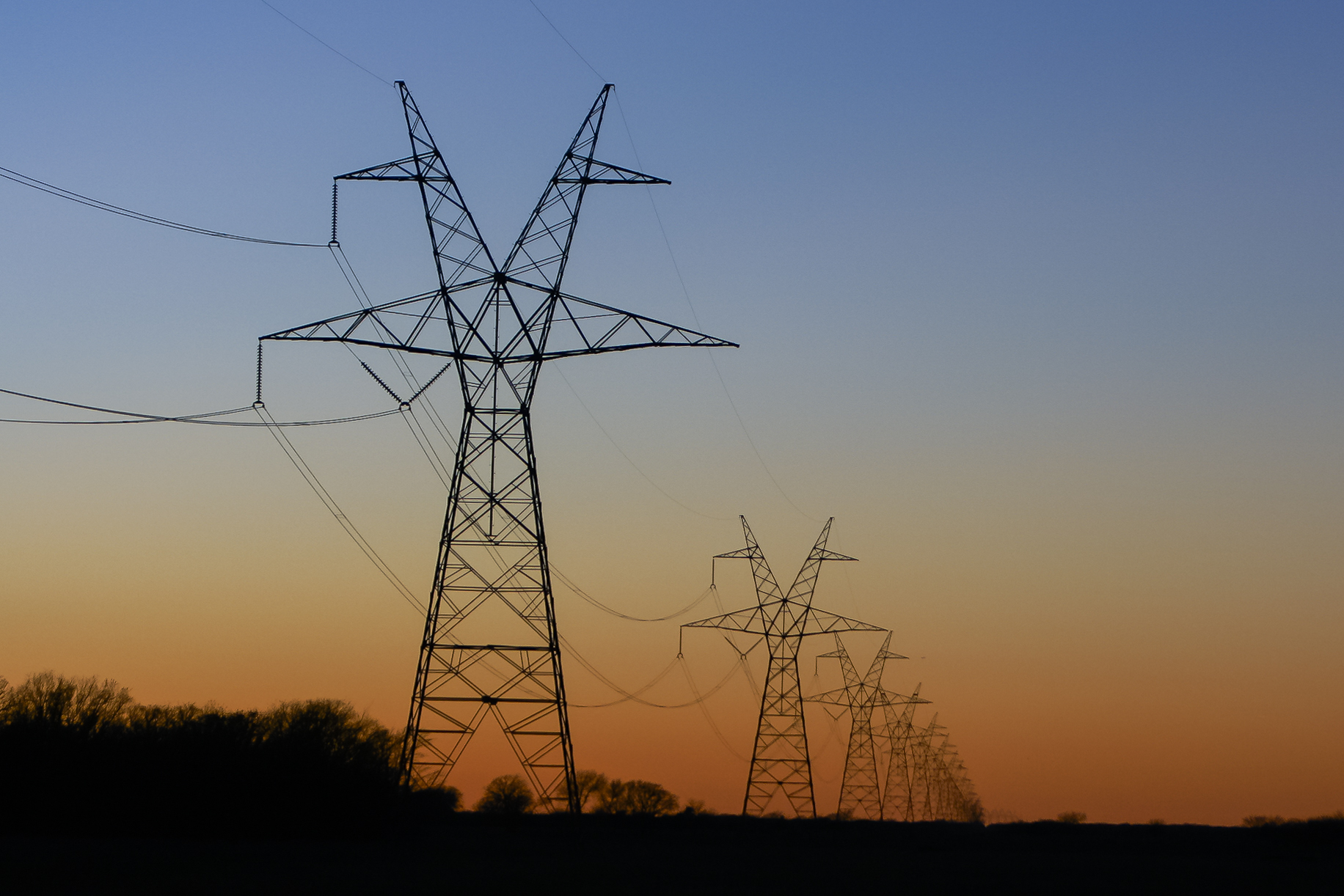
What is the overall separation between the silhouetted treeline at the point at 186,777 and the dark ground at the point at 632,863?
4.91 ft

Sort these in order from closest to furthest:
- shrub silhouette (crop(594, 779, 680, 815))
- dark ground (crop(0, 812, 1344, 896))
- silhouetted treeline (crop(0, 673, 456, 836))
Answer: dark ground (crop(0, 812, 1344, 896)) → silhouetted treeline (crop(0, 673, 456, 836)) → shrub silhouette (crop(594, 779, 680, 815))

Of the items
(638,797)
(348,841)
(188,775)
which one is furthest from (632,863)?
(638,797)

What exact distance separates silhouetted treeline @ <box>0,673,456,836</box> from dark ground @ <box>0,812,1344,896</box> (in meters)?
1.50

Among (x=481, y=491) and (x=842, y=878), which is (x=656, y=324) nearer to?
(x=481, y=491)

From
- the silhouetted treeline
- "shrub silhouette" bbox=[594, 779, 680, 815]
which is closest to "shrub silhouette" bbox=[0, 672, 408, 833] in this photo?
the silhouetted treeline

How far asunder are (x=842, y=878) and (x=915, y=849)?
73.1ft

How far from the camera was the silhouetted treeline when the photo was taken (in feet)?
163

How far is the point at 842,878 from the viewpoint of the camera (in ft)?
127

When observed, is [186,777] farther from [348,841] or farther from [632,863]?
[632,863]

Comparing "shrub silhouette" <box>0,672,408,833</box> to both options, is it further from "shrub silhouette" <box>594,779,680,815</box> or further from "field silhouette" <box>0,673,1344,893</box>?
"shrub silhouette" <box>594,779,680,815</box>

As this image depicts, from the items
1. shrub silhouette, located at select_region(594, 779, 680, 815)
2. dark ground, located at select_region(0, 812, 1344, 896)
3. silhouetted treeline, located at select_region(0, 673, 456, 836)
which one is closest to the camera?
dark ground, located at select_region(0, 812, 1344, 896)

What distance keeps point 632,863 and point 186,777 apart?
20.4 m

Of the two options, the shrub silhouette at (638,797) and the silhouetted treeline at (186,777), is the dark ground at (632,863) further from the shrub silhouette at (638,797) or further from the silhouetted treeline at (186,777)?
the shrub silhouette at (638,797)

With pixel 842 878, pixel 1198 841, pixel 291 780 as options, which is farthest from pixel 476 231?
pixel 1198 841
